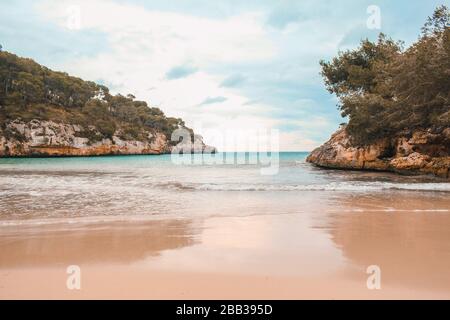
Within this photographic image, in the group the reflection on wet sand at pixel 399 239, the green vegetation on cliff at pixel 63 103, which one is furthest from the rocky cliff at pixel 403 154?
the green vegetation on cliff at pixel 63 103

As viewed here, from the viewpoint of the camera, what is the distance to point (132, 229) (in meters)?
A: 6.78

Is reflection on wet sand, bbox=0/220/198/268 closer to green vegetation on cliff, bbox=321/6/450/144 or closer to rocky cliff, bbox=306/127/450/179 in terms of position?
green vegetation on cliff, bbox=321/6/450/144

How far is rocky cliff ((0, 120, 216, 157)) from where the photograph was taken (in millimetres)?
65500

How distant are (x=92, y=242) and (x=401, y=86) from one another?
20.9 metres

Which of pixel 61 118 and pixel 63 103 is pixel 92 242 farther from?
pixel 63 103

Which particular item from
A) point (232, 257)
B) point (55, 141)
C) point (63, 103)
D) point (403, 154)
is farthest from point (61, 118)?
point (232, 257)

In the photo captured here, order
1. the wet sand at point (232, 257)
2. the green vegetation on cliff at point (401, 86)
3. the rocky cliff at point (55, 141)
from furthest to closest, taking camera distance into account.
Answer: the rocky cliff at point (55, 141) < the green vegetation on cliff at point (401, 86) < the wet sand at point (232, 257)

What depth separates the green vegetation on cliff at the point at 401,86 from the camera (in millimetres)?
17938

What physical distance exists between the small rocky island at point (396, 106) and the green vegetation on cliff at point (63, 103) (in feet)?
219

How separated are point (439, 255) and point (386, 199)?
293 inches

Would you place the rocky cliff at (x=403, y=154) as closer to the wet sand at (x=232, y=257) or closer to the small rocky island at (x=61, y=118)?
the wet sand at (x=232, y=257)

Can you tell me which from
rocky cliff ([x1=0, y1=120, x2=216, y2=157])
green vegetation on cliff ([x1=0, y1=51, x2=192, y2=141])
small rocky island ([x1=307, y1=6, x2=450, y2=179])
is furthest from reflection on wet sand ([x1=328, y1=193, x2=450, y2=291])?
green vegetation on cliff ([x1=0, y1=51, x2=192, y2=141])
